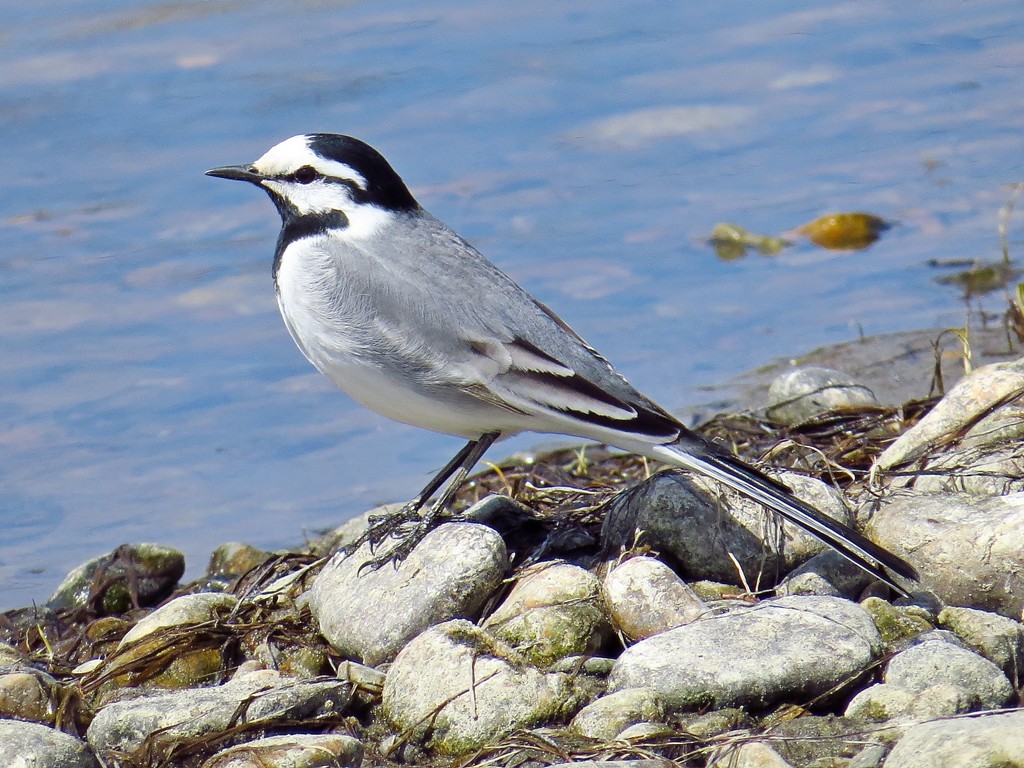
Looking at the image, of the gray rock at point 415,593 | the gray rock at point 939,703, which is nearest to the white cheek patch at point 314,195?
the gray rock at point 415,593

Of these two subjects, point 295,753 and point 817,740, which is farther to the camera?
point 295,753

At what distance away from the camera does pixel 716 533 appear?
5.98 metres

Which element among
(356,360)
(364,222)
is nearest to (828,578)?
(356,360)

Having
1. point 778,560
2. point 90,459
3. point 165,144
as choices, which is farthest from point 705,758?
point 165,144

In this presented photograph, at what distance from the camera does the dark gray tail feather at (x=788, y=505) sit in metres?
5.54

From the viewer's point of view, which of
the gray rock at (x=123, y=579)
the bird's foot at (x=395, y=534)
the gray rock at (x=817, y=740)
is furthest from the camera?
the gray rock at (x=123, y=579)

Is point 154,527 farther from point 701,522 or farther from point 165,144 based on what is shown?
point 165,144

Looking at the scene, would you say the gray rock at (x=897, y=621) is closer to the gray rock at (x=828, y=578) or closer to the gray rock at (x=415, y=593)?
the gray rock at (x=828, y=578)

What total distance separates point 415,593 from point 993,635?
2133mm

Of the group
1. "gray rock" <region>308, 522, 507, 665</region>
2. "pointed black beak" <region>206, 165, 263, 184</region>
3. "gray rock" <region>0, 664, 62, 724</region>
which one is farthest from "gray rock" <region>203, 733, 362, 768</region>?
"pointed black beak" <region>206, 165, 263, 184</region>

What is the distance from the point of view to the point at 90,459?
9961 millimetres

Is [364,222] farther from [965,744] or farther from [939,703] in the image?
[965,744]

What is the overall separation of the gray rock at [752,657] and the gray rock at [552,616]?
412mm

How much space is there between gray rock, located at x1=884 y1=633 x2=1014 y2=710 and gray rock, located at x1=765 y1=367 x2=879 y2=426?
380 cm
